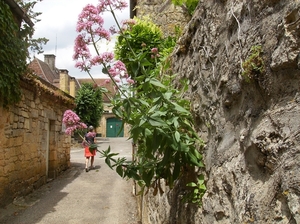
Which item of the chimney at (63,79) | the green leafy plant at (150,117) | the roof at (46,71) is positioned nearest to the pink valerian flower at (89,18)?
the green leafy plant at (150,117)

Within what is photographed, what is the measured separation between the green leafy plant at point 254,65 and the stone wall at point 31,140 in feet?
17.9

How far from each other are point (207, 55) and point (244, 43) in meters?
0.58

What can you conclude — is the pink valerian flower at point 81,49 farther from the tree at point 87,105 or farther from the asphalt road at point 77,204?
the tree at point 87,105

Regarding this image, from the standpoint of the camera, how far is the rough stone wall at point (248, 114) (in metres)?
1.18

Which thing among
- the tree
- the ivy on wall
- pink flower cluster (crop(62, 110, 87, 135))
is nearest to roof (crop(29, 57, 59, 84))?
the tree

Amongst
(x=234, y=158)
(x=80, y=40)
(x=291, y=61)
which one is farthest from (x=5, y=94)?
(x=291, y=61)

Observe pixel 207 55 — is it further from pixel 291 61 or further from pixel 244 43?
pixel 291 61

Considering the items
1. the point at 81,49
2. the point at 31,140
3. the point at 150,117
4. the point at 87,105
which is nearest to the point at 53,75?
the point at 87,105

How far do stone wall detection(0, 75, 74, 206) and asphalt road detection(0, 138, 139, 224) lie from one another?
Result: 0.28 m

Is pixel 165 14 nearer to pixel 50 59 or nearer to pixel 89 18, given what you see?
pixel 89 18

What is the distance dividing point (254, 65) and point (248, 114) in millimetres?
230

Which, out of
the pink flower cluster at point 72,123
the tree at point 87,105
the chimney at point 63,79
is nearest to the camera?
the pink flower cluster at point 72,123

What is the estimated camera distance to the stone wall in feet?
20.4

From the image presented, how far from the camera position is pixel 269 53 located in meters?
1.33
